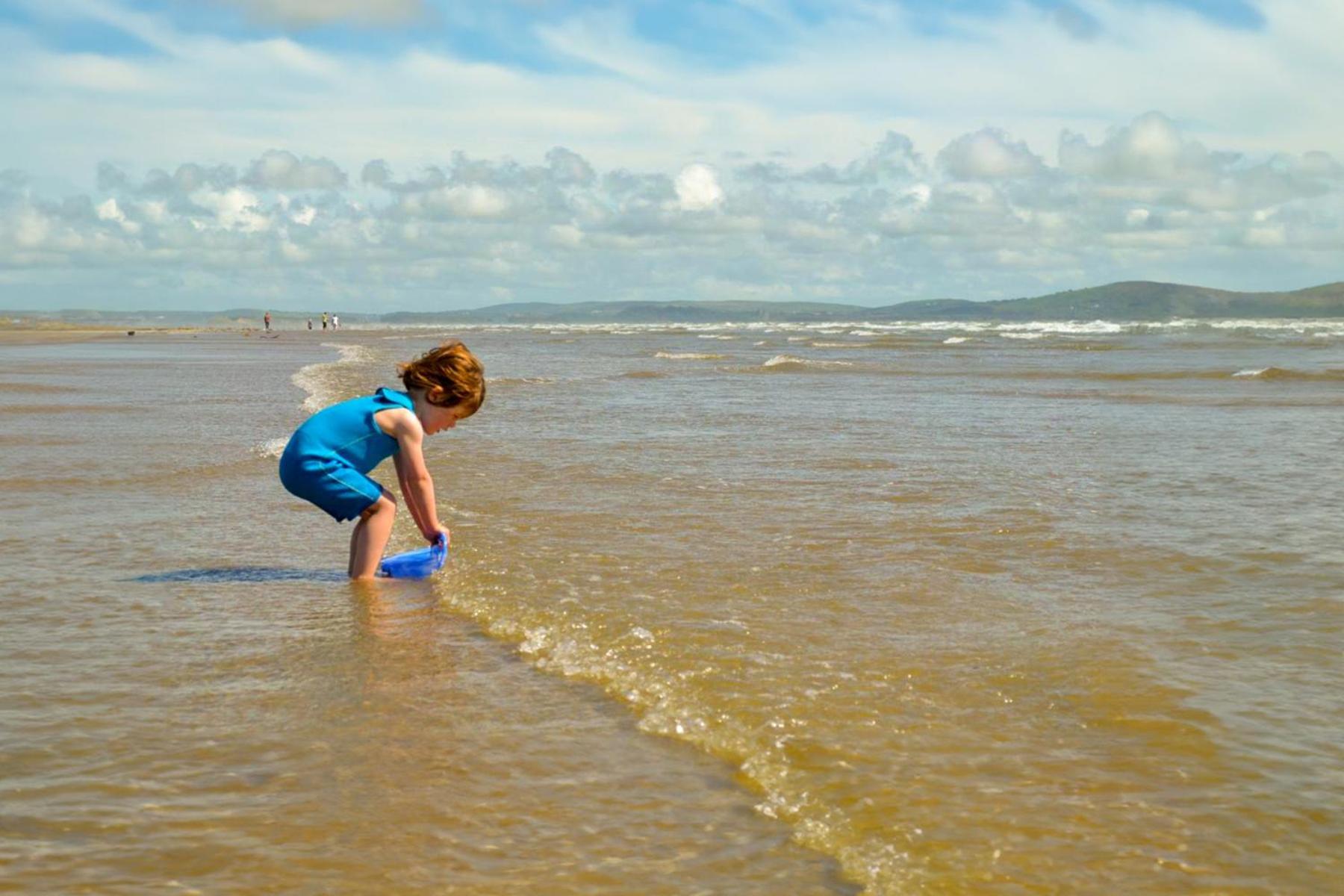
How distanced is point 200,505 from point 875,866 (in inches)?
279

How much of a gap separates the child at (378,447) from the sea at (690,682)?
0.33 m

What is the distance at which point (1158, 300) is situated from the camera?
156m

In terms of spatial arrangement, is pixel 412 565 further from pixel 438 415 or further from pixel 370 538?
pixel 438 415

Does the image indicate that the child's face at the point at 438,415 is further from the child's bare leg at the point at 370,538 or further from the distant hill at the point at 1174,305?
the distant hill at the point at 1174,305

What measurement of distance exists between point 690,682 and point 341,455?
9.36 feet

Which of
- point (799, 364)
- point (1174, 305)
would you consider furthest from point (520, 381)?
point (1174, 305)

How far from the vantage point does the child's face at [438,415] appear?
6.64 meters

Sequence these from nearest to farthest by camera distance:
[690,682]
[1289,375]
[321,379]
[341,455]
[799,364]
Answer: [690,682]
[341,455]
[321,379]
[1289,375]
[799,364]

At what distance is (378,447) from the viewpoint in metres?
6.68

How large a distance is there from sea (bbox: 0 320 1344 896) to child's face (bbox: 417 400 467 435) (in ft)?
2.64

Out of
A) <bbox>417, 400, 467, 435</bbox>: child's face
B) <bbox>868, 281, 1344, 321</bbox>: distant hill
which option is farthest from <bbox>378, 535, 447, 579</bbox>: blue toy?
<bbox>868, 281, 1344, 321</bbox>: distant hill

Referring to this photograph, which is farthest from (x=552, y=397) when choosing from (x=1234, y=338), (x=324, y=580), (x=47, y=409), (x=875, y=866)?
(x=1234, y=338)

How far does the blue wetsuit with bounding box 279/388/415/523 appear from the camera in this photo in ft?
21.6

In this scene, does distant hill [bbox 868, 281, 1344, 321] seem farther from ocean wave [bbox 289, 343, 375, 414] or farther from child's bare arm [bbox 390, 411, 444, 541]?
child's bare arm [bbox 390, 411, 444, 541]
